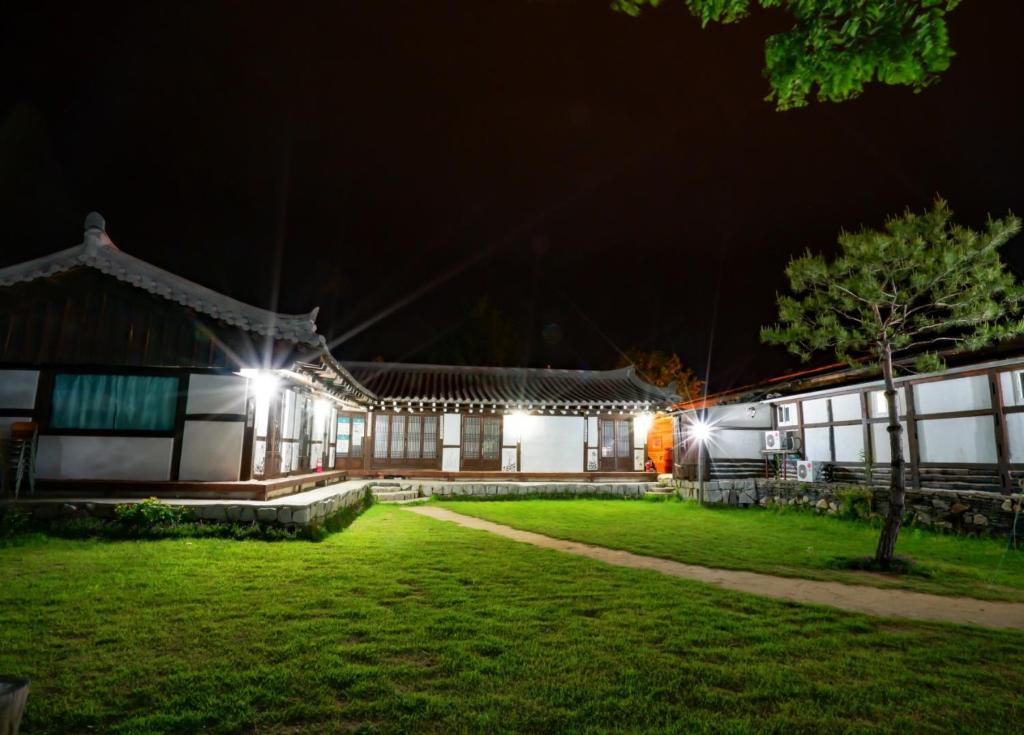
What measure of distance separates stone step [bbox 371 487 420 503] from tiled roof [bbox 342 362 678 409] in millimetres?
3319

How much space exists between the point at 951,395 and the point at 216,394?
52.6 feet

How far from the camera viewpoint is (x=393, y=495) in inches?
672

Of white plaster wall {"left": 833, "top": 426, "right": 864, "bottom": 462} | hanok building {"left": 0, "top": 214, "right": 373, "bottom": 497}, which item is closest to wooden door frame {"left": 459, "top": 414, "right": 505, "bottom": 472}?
hanok building {"left": 0, "top": 214, "right": 373, "bottom": 497}

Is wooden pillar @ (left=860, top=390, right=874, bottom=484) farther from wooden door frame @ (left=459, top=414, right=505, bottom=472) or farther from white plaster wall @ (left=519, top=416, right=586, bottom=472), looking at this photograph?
wooden door frame @ (left=459, top=414, right=505, bottom=472)

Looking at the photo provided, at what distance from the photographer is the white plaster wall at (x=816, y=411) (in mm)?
16703

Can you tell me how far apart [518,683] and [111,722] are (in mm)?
2346

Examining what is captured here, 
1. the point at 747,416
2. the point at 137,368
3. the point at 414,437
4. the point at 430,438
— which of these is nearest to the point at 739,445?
the point at 747,416

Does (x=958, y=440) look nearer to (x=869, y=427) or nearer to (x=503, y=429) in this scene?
(x=869, y=427)

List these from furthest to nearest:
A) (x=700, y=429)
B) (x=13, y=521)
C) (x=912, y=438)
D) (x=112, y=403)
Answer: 1. (x=700, y=429)
2. (x=912, y=438)
3. (x=112, y=403)
4. (x=13, y=521)

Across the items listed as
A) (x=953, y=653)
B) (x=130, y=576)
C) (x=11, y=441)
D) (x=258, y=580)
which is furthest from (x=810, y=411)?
(x=11, y=441)

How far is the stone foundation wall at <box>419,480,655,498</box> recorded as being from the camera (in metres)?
18.7

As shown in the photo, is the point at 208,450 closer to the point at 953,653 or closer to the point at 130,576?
the point at 130,576

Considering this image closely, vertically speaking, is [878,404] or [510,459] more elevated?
[878,404]

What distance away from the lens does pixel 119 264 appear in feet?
33.7
